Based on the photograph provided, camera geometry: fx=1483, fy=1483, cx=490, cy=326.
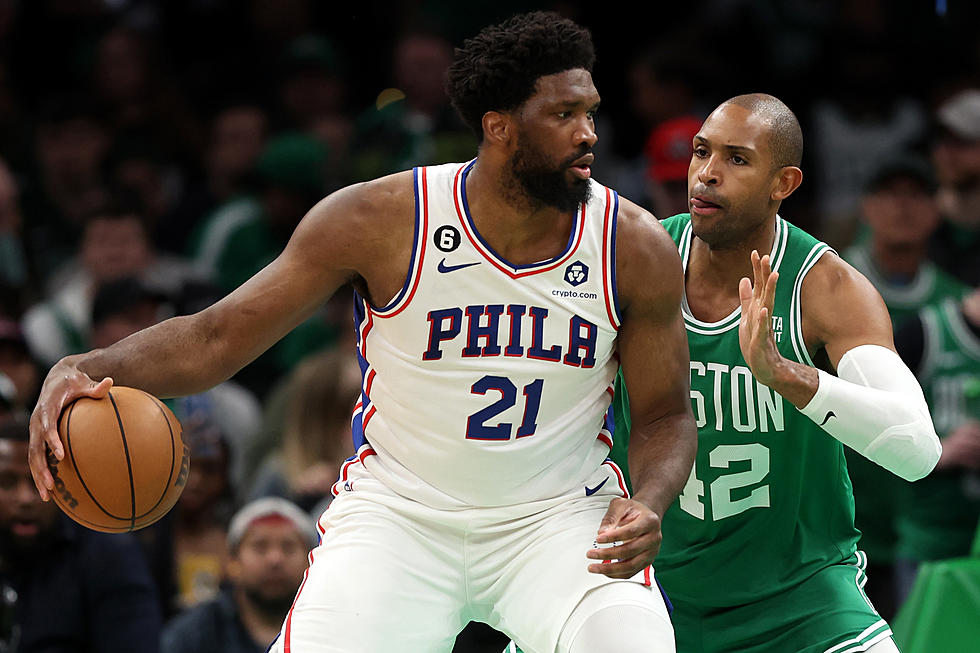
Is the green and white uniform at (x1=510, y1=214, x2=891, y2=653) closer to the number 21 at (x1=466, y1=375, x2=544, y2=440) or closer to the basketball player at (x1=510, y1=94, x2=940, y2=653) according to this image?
the basketball player at (x1=510, y1=94, x2=940, y2=653)

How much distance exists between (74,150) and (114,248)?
1593 mm

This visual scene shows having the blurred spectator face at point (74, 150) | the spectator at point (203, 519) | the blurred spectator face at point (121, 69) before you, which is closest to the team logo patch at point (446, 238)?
the spectator at point (203, 519)

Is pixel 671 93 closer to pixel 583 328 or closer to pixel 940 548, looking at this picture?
pixel 940 548

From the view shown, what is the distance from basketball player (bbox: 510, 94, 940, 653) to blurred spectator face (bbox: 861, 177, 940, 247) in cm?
280

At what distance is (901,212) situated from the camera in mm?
7625

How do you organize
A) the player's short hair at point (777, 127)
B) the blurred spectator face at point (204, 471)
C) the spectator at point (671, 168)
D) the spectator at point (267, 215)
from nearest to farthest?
the player's short hair at point (777, 127)
the blurred spectator face at point (204, 471)
the spectator at point (671, 168)
the spectator at point (267, 215)

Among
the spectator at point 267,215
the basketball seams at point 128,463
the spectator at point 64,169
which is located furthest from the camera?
the spectator at point 64,169

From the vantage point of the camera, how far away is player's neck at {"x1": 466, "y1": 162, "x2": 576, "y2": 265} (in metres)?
4.46

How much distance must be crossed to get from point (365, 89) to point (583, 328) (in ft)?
22.1

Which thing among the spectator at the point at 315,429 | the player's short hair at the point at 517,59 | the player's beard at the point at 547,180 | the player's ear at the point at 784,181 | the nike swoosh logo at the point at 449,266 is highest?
the player's short hair at the point at 517,59

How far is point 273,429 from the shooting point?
809 cm

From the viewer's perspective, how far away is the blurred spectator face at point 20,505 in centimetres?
603

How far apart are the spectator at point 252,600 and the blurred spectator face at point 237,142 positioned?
395cm

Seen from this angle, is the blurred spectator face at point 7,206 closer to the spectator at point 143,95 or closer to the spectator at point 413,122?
the spectator at point 143,95
